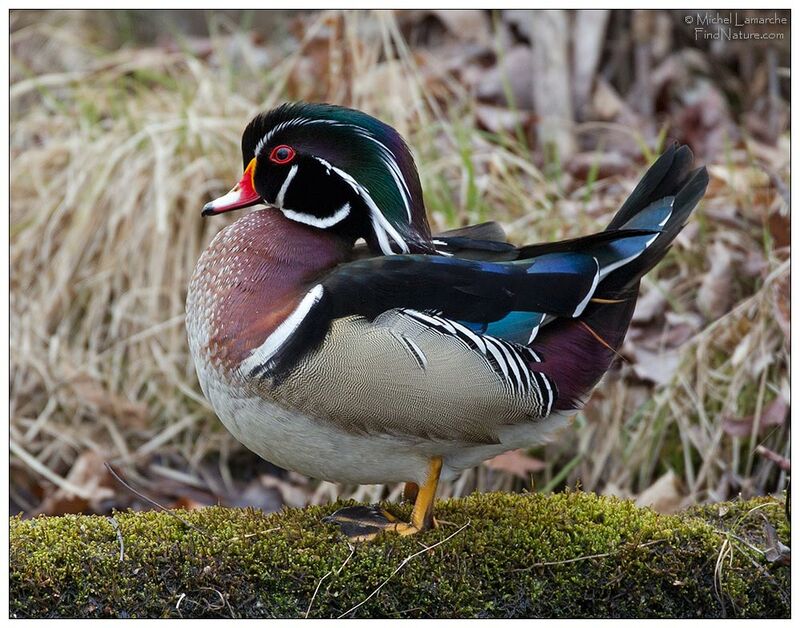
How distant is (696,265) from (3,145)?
2647 mm

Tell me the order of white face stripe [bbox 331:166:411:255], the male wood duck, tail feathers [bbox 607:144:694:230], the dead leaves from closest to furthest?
the male wood duck
white face stripe [bbox 331:166:411:255]
tail feathers [bbox 607:144:694:230]
the dead leaves

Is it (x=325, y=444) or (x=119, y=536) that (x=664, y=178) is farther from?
(x=119, y=536)

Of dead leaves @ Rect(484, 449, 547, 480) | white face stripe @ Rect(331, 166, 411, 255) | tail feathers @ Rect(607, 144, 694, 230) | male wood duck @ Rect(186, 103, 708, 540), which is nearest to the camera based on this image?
male wood duck @ Rect(186, 103, 708, 540)

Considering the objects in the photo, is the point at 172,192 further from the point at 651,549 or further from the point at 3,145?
the point at 651,549

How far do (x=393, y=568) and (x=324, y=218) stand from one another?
32.7 inches

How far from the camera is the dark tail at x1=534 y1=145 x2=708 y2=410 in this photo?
2406 millimetres

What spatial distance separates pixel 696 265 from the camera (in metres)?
4.17

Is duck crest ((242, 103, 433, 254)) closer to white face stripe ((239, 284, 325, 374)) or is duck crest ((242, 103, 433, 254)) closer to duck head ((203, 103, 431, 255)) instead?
duck head ((203, 103, 431, 255))

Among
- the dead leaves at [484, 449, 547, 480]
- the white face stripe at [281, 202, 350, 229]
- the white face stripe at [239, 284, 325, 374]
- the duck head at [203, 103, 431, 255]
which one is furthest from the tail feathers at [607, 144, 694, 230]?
the dead leaves at [484, 449, 547, 480]

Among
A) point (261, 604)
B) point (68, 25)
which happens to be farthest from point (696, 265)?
point (68, 25)

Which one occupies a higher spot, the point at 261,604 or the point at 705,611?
the point at 261,604

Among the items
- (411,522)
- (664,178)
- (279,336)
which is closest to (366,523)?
(411,522)

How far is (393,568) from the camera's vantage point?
2.34 m

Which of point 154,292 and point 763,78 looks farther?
point 763,78
